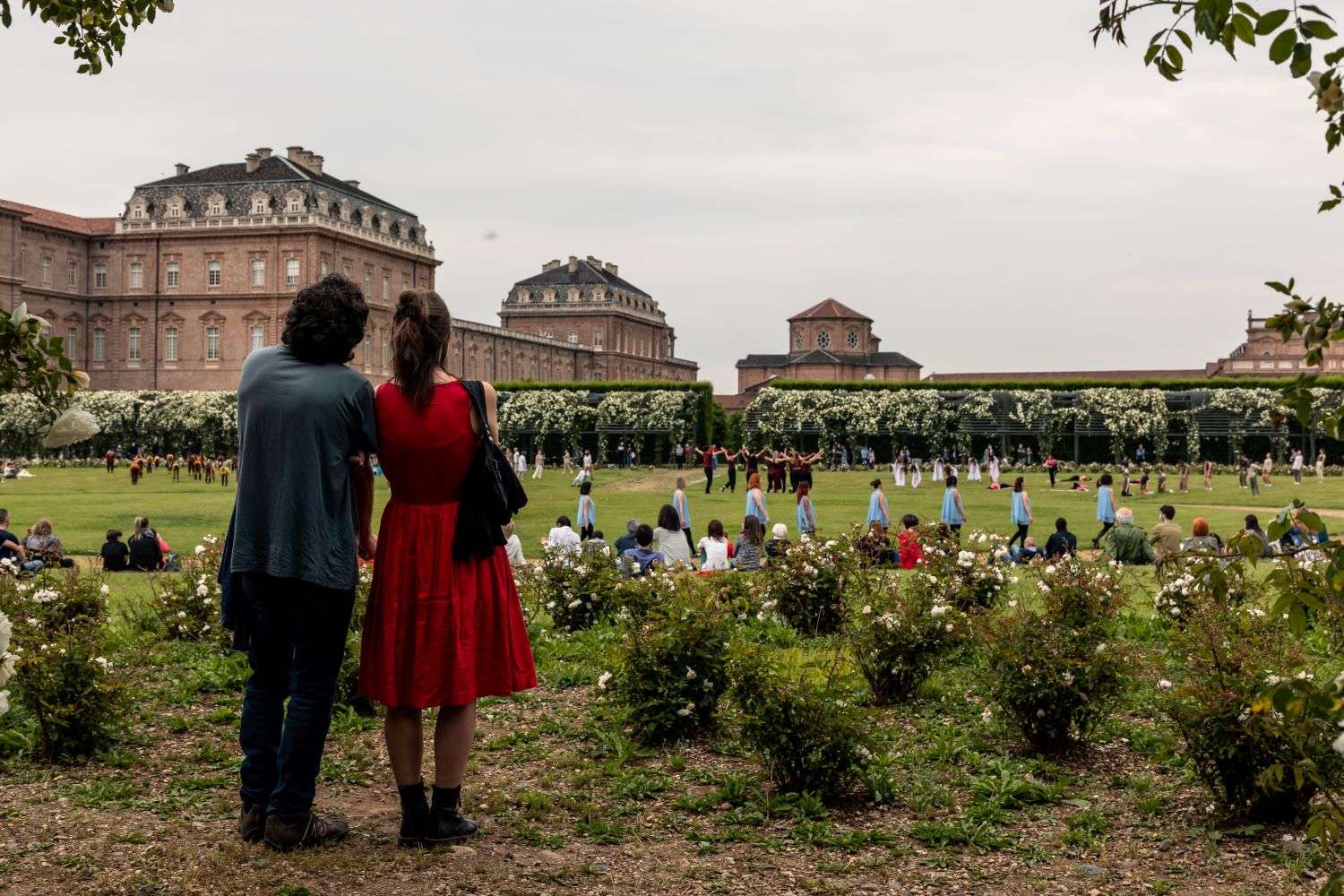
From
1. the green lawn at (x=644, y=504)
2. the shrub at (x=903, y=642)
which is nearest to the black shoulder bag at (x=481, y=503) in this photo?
the shrub at (x=903, y=642)

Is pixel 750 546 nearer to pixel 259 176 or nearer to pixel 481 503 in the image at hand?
pixel 481 503

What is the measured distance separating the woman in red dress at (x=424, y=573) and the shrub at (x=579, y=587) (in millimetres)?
4610

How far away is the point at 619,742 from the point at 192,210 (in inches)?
2652

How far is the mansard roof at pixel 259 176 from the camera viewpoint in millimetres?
66250

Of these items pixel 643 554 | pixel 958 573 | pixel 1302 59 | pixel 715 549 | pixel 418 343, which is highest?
pixel 1302 59

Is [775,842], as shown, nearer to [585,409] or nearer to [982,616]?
[982,616]

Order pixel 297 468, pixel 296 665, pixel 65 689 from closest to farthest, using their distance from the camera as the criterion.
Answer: pixel 297 468, pixel 296 665, pixel 65 689

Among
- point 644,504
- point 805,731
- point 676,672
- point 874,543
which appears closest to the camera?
point 805,731

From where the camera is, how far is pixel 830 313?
99.2 metres

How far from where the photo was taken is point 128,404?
2279 inches

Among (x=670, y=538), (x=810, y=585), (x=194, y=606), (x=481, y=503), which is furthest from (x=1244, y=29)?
(x=670, y=538)

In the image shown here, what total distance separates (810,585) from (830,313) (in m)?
91.5

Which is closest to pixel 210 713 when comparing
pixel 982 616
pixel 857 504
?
pixel 982 616

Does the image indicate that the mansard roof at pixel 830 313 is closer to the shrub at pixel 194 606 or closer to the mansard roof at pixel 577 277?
the mansard roof at pixel 577 277
